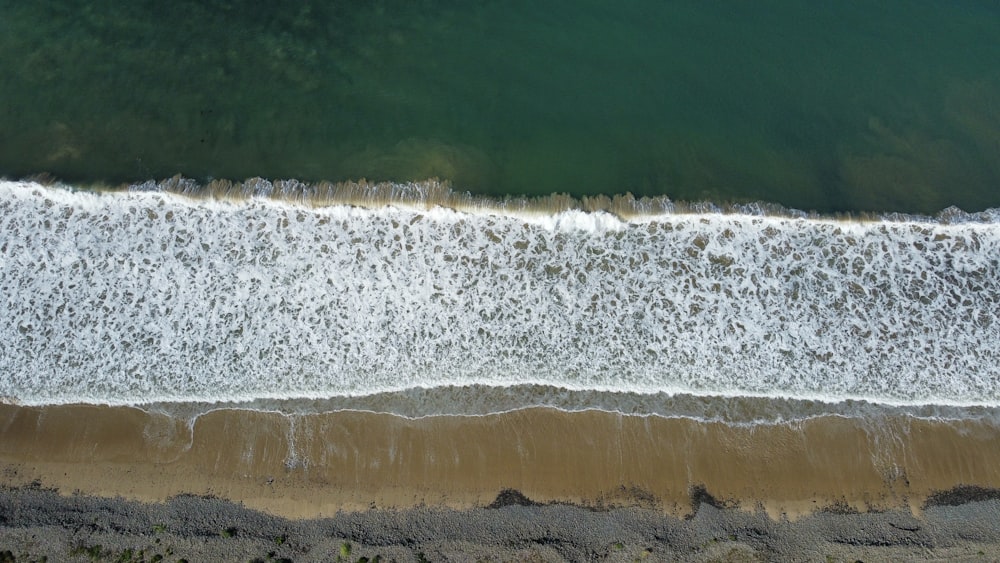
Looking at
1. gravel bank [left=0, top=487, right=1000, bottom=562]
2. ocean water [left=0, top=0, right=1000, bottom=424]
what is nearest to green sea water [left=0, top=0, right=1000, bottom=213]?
ocean water [left=0, top=0, right=1000, bottom=424]

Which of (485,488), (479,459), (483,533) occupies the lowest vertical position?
(483,533)

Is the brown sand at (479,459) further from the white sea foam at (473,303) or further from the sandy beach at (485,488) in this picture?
the white sea foam at (473,303)

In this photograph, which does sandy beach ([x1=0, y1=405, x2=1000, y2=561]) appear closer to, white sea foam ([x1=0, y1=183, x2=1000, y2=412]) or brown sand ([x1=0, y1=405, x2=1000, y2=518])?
brown sand ([x1=0, y1=405, x2=1000, y2=518])

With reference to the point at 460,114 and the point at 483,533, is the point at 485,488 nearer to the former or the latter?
the point at 483,533

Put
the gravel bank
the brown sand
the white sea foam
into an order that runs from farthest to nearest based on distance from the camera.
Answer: the white sea foam, the brown sand, the gravel bank

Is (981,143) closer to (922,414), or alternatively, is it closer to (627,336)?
(922,414)

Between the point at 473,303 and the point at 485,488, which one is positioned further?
the point at 473,303

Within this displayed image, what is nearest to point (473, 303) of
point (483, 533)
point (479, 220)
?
point (479, 220)

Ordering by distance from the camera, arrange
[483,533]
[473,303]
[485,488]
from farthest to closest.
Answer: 1. [473,303]
2. [485,488]
3. [483,533]
